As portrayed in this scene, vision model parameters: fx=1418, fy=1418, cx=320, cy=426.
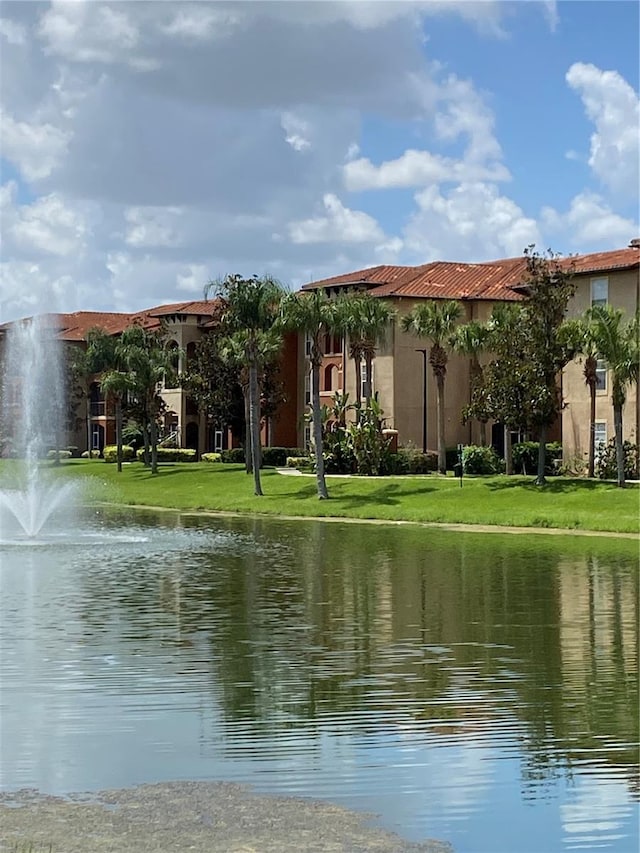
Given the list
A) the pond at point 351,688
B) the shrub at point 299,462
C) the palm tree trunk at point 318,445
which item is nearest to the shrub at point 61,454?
the shrub at point 299,462

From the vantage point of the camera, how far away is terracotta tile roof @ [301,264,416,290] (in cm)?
8569

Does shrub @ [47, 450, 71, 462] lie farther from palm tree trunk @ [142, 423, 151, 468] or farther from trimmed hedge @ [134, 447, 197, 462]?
palm tree trunk @ [142, 423, 151, 468]

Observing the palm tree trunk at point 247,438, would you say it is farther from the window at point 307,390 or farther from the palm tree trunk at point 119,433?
the palm tree trunk at point 119,433

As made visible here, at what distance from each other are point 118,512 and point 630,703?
147 ft

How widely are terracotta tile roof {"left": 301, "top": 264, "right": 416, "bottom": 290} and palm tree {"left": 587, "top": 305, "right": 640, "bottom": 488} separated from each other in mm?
28036

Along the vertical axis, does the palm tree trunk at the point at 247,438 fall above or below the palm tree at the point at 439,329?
below

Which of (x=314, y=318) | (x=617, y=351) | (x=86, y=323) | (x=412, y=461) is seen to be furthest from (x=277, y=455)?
(x=86, y=323)

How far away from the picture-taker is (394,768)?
1285 centimetres

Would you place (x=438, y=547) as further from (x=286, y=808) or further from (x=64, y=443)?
(x=64, y=443)

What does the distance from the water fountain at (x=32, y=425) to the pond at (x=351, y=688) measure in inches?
621

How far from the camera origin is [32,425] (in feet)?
295

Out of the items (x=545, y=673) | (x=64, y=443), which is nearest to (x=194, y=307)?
(x=64, y=443)

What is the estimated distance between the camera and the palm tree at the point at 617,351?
184 ft

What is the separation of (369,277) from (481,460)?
20.8 metres
